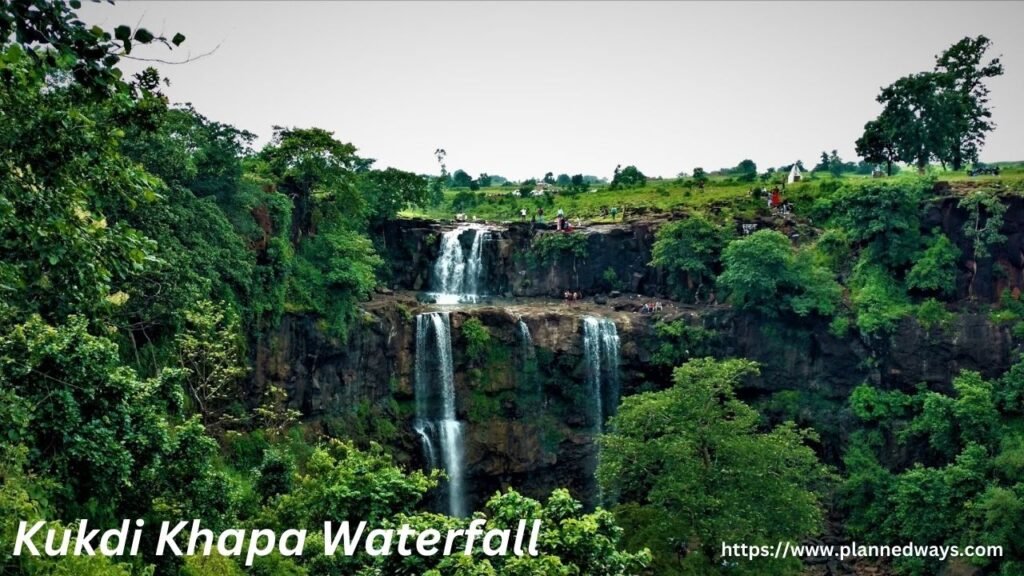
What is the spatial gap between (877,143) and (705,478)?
2789 cm

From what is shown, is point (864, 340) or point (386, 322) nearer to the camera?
point (386, 322)

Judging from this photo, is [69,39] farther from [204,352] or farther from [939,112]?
[939,112]

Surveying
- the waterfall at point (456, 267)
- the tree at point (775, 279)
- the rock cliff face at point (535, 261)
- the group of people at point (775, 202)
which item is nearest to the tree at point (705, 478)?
the tree at point (775, 279)

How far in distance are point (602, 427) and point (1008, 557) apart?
13274mm

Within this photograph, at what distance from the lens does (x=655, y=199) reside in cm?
4319

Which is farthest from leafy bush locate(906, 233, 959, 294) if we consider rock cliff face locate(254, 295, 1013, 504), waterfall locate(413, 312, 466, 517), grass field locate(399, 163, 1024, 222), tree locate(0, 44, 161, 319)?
tree locate(0, 44, 161, 319)

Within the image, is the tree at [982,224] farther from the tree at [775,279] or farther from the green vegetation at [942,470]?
the tree at [775,279]

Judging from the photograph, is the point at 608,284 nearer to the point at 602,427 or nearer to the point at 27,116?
the point at 602,427

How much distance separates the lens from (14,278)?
6352 millimetres

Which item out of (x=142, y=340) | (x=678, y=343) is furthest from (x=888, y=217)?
(x=142, y=340)

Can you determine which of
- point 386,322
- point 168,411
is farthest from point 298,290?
point 168,411

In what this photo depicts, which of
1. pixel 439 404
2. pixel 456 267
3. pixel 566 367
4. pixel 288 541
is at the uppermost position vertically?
pixel 456 267

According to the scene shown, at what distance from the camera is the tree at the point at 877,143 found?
4009 centimetres

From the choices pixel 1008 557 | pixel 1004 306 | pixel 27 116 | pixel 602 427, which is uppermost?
pixel 27 116
